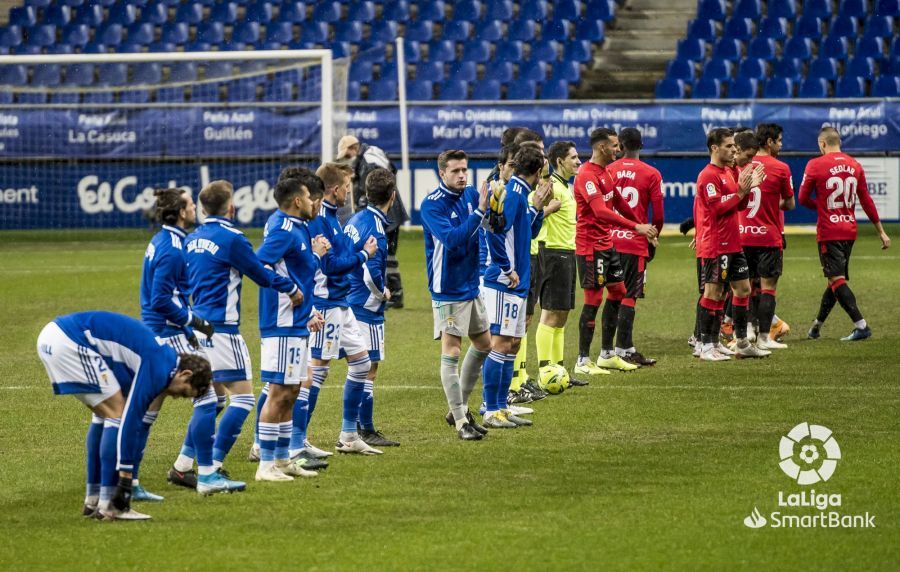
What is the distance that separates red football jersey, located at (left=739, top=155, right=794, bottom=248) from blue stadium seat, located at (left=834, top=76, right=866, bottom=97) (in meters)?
15.1

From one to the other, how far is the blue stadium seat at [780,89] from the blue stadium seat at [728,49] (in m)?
1.34

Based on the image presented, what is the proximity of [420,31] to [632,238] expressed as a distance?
1832 cm

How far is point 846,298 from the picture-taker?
13406mm

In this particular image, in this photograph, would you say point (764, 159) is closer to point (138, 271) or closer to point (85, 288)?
point (85, 288)

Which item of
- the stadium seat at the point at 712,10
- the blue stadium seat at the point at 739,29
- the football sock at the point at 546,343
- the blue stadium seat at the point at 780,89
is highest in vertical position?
the stadium seat at the point at 712,10

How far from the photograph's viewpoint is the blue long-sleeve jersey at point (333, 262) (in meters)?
8.19

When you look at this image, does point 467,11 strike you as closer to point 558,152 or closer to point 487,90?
point 487,90

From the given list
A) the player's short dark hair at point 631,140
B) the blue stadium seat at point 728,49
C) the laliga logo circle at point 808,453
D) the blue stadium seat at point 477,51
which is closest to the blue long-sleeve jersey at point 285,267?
the laliga logo circle at point 808,453

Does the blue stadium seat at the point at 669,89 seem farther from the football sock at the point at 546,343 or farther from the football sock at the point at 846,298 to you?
the football sock at the point at 546,343

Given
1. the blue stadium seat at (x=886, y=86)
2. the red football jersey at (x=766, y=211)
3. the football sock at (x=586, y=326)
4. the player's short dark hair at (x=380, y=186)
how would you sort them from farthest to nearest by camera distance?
1. the blue stadium seat at (x=886, y=86)
2. the red football jersey at (x=766, y=211)
3. the football sock at (x=586, y=326)
4. the player's short dark hair at (x=380, y=186)

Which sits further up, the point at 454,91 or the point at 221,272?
the point at 454,91

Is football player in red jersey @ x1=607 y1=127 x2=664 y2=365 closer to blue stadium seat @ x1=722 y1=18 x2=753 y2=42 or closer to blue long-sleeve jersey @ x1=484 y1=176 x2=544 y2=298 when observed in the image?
blue long-sleeve jersey @ x1=484 y1=176 x2=544 y2=298

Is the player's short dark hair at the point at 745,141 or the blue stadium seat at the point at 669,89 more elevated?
the blue stadium seat at the point at 669,89

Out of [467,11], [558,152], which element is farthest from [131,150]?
[558,152]
